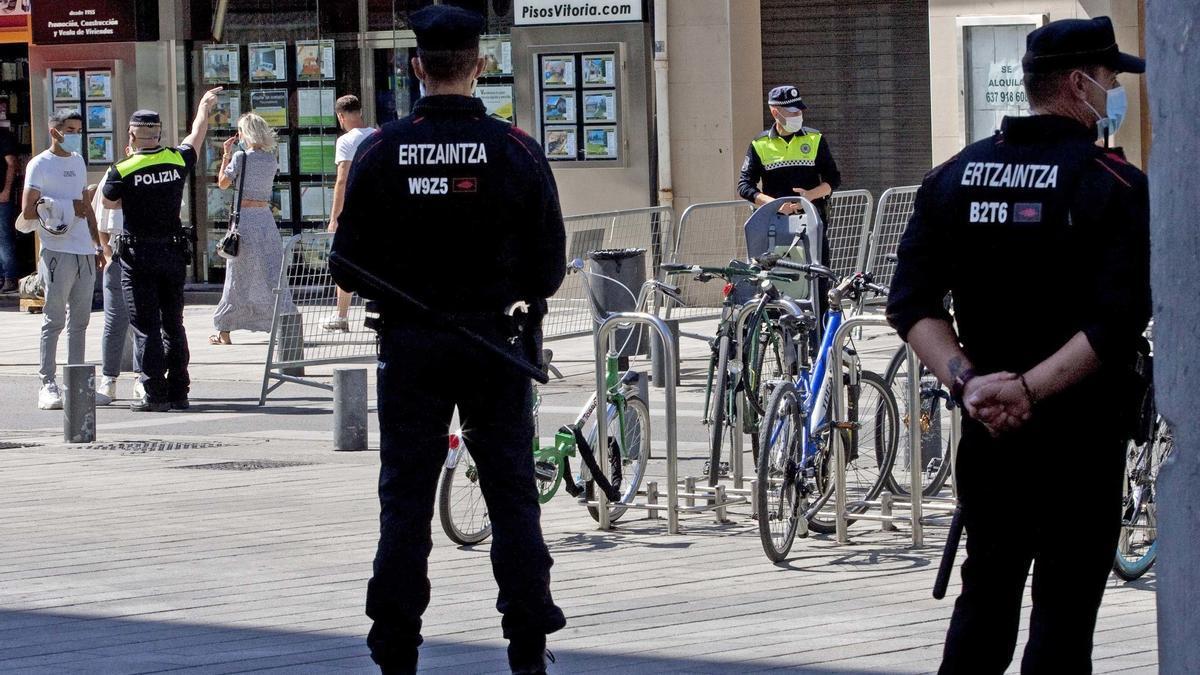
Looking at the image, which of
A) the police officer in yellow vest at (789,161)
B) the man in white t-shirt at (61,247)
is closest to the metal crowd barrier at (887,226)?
the police officer in yellow vest at (789,161)

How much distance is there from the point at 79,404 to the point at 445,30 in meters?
6.71

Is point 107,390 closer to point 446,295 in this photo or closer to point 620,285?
point 620,285

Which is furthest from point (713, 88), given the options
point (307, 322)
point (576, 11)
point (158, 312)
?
point (158, 312)

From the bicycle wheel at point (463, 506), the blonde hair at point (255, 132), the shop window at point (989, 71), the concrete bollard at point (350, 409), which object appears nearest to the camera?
the bicycle wheel at point (463, 506)

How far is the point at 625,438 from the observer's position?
819cm

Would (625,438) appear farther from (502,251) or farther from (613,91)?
(613,91)

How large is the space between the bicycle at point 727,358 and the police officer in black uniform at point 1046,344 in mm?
3958

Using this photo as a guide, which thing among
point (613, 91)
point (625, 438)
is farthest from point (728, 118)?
point (625, 438)

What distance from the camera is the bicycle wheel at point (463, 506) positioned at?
753cm

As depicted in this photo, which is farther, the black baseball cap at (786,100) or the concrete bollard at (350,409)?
the black baseball cap at (786,100)

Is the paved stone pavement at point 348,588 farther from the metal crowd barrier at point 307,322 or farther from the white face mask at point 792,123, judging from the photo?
the white face mask at point 792,123

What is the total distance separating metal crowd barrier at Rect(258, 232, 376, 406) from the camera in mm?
12625

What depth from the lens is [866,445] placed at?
8.36m

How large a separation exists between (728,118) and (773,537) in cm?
1116
